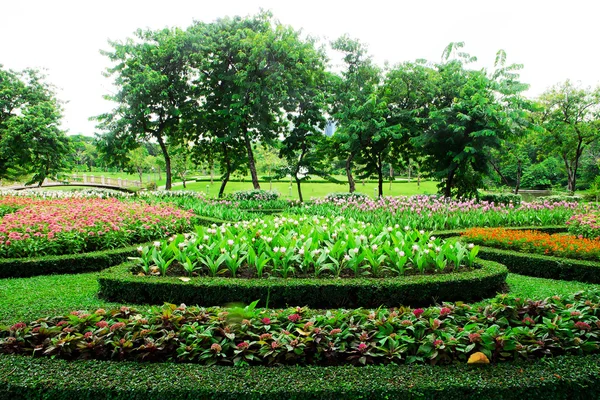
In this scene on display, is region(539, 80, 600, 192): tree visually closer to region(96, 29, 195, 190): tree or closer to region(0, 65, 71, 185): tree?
region(96, 29, 195, 190): tree

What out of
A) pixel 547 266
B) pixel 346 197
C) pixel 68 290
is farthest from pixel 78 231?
pixel 346 197

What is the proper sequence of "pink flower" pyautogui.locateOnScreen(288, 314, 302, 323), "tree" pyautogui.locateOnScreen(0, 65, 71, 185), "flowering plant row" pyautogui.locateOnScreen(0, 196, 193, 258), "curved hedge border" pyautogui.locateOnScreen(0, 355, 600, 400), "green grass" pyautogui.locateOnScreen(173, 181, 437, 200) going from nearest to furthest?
"curved hedge border" pyautogui.locateOnScreen(0, 355, 600, 400) → "pink flower" pyautogui.locateOnScreen(288, 314, 302, 323) → "flowering plant row" pyautogui.locateOnScreen(0, 196, 193, 258) → "tree" pyautogui.locateOnScreen(0, 65, 71, 185) → "green grass" pyautogui.locateOnScreen(173, 181, 437, 200)

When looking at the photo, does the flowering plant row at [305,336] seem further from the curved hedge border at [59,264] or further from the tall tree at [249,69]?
the tall tree at [249,69]

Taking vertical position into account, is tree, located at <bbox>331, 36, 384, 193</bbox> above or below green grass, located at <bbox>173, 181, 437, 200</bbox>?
above

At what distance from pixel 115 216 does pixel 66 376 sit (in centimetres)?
559

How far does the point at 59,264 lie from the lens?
6141 mm

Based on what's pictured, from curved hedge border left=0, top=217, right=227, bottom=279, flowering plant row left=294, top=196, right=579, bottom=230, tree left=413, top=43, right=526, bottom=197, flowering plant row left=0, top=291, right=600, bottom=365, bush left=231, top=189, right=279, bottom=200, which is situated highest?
tree left=413, top=43, right=526, bottom=197

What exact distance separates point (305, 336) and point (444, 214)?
7.61 meters

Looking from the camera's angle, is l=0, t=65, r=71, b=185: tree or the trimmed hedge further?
l=0, t=65, r=71, b=185: tree

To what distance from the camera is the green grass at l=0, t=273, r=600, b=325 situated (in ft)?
15.2

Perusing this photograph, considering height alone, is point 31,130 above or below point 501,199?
above

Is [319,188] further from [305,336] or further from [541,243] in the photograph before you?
[305,336]

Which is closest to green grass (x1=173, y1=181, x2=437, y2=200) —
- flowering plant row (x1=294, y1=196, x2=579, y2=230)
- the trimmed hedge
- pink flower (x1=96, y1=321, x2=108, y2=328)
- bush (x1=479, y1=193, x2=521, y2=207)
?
bush (x1=479, y1=193, x2=521, y2=207)

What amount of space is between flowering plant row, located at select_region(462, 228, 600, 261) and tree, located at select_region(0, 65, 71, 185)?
22.5 meters
